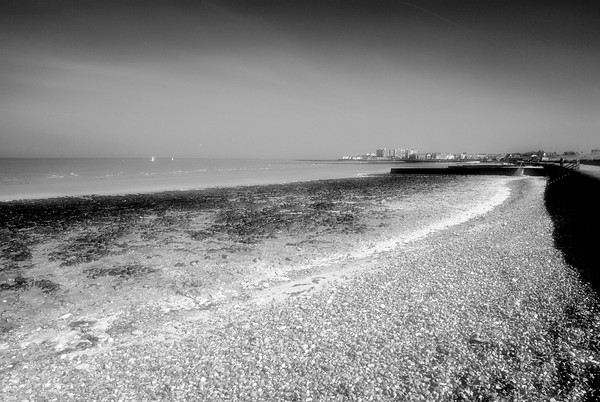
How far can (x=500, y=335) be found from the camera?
22.9ft

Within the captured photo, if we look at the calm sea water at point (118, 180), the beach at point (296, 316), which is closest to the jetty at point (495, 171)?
the calm sea water at point (118, 180)

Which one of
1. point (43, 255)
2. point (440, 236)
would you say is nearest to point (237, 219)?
point (43, 255)

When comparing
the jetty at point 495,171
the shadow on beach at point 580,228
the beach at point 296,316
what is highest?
the jetty at point 495,171

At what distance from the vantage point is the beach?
570cm

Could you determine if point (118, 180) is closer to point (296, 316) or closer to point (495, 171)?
point (296, 316)

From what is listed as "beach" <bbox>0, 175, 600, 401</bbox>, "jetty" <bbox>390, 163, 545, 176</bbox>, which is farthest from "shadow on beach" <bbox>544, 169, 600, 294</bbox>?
"jetty" <bbox>390, 163, 545, 176</bbox>

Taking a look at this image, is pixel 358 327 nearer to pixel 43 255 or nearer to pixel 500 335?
pixel 500 335

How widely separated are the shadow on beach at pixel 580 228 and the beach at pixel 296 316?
54 centimetres

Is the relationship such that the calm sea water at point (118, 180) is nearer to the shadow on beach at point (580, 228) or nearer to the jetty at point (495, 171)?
the jetty at point (495, 171)

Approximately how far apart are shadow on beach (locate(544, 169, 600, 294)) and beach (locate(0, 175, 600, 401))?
1.77 feet

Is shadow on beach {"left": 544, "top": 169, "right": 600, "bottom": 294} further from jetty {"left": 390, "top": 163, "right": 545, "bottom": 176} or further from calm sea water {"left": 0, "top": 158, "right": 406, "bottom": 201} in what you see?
jetty {"left": 390, "top": 163, "right": 545, "bottom": 176}

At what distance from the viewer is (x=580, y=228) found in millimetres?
16984

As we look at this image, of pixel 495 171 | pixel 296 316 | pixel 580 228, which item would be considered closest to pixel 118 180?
pixel 296 316

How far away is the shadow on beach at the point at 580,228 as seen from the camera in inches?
449
